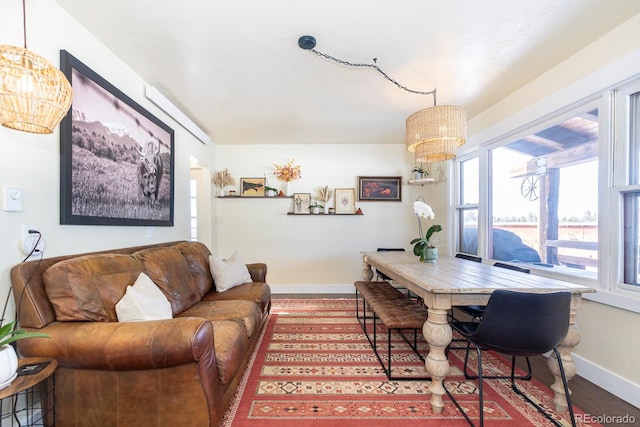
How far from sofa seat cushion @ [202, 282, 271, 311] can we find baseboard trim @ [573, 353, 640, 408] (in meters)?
2.62

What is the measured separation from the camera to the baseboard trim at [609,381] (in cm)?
171

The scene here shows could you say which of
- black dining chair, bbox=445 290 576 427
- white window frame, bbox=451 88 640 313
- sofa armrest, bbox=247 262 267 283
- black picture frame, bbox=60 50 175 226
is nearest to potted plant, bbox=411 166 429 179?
white window frame, bbox=451 88 640 313

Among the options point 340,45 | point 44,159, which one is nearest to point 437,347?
point 340,45

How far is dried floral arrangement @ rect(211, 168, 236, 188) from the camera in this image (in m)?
4.44

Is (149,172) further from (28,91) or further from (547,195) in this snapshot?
(547,195)

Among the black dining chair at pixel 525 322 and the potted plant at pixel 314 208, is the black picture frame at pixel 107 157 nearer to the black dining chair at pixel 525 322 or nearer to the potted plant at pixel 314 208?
the potted plant at pixel 314 208

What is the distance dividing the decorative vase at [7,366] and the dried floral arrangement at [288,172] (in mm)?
3589

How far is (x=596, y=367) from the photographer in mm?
1934

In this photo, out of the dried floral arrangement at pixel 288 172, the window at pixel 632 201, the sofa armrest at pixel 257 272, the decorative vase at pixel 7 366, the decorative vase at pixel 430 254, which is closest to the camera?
the decorative vase at pixel 7 366

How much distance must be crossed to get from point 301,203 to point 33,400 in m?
3.51

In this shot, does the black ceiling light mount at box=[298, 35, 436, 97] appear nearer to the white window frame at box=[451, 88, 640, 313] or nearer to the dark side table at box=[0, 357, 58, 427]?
the white window frame at box=[451, 88, 640, 313]

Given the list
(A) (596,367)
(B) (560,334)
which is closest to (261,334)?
(B) (560,334)

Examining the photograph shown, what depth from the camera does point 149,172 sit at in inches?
101

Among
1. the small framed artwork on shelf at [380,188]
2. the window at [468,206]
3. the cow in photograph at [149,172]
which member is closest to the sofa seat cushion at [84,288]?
the cow in photograph at [149,172]
